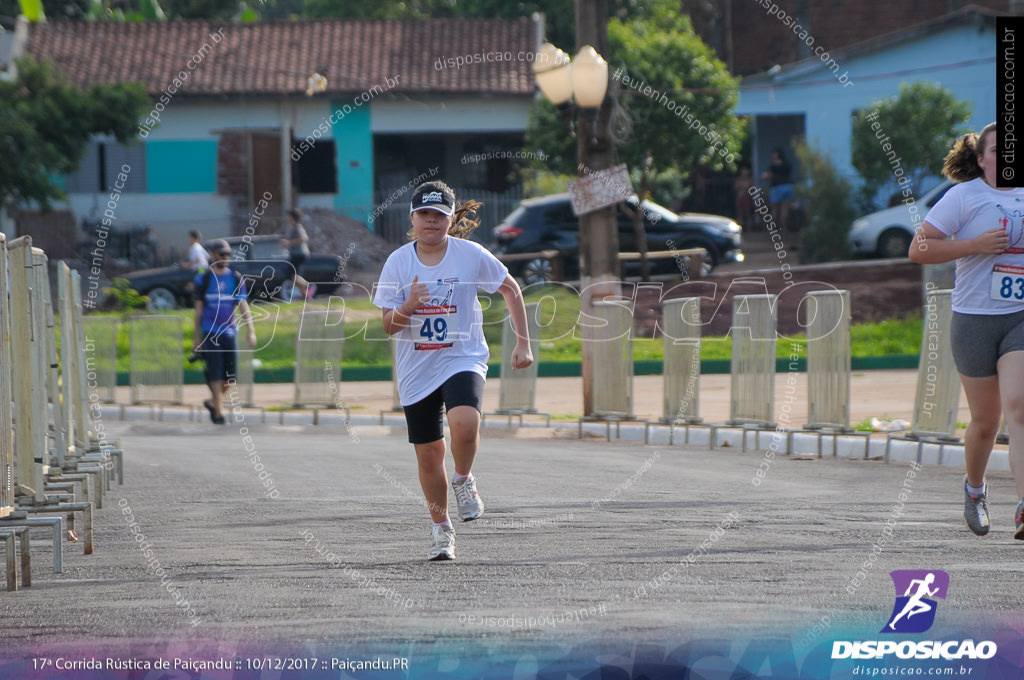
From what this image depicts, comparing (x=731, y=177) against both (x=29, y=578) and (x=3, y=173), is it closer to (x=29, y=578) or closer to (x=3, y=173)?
(x=3, y=173)

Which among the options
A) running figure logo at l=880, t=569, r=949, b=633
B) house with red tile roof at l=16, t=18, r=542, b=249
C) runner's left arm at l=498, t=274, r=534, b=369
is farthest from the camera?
house with red tile roof at l=16, t=18, r=542, b=249

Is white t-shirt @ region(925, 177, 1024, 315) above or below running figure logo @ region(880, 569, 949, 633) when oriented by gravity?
above

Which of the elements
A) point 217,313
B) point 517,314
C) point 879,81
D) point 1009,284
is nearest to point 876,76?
point 879,81

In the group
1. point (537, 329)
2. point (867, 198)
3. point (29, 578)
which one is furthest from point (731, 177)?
point (29, 578)

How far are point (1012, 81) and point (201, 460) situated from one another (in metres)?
7.21

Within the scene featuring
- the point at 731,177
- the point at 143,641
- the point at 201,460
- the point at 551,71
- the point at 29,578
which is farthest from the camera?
the point at 731,177

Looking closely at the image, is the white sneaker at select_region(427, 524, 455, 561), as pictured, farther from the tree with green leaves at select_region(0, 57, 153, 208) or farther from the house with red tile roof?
the house with red tile roof

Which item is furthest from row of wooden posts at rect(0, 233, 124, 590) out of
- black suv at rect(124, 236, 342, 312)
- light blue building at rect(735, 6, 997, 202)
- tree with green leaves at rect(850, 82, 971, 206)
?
light blue building at rect(735, 6, 997, 202)

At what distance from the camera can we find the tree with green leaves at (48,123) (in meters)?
32.4

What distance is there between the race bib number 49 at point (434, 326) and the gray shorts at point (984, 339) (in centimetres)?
236

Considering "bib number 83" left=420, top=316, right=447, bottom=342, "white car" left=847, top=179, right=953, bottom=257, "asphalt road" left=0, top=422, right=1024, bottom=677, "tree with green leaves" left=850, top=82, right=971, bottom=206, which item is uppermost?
"tree with green leaves" left=850, top=82, right=971, bottom=206

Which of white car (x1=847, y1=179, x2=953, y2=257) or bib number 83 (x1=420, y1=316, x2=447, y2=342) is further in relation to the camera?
white car (x1=847, y1=179, x2=953, y2=257)

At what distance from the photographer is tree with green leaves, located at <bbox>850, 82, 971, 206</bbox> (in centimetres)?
3084

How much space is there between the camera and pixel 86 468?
912 cm
